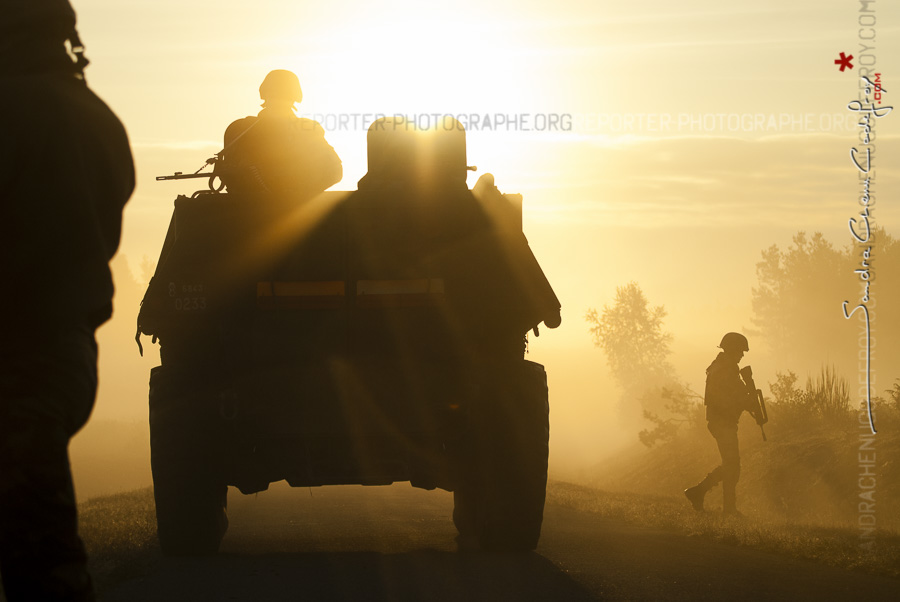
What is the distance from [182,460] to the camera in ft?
25.5

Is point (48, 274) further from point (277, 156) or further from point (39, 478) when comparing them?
point (277, 156)

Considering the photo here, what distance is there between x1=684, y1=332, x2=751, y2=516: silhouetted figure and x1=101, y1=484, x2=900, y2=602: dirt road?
13.3ft

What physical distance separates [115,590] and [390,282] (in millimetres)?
2653

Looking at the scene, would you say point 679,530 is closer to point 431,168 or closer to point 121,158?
point 431,168

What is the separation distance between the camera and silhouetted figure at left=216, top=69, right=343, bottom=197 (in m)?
9.62

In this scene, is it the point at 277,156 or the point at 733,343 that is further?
the point at 733,343

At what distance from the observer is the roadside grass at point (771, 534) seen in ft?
27.0

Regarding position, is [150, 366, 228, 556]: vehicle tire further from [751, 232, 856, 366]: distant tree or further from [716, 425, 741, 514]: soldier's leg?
[751, 232, 856, 366]: distant tree

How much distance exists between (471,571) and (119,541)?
300cm

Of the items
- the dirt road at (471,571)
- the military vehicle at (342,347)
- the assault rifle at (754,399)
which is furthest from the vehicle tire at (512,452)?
the assault rifle at (754,399)

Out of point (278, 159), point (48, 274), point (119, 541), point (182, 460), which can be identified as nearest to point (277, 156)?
point (278, 159)

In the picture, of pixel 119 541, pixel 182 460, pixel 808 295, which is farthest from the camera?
pixel 808 295

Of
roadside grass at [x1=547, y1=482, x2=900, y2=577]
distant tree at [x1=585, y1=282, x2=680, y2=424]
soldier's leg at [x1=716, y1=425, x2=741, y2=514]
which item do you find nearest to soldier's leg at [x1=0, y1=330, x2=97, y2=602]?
roadside grass at [x1=547, y1=482, x2=900, y2=577]

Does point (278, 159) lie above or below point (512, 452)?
above
